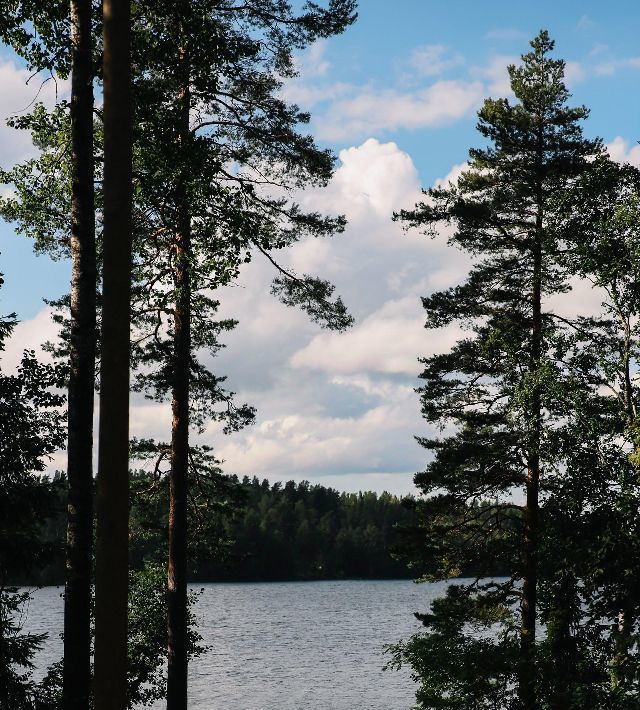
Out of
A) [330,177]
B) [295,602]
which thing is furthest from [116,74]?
[295,602]

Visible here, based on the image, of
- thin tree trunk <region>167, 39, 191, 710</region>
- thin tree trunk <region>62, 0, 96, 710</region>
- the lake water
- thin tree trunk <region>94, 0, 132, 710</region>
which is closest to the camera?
thin tree trunk <region>94, 0, 132, 710</region>

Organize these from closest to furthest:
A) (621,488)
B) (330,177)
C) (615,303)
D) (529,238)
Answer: (621,488)
(615,303)
(330,177)
(529,238)

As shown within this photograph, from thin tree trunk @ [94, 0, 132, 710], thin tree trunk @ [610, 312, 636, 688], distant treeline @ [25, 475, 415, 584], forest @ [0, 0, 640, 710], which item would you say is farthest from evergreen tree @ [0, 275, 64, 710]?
distant treeline @ [25, 475, 415, 584]

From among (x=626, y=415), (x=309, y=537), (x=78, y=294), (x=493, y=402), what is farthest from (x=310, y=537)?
(x=78, y=294)

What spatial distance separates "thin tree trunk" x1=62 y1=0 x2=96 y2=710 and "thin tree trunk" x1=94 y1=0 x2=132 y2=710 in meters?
3.30

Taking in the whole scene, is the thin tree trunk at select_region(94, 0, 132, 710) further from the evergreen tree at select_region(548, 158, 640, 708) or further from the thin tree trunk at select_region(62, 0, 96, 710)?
the evergreen tree at select_region(548, 158, 640, 708)

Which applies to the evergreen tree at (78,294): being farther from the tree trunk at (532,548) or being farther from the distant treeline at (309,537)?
the distant treeline at (309,537)

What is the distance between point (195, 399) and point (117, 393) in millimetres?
12445

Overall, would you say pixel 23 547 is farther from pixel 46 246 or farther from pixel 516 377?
pixel 516 377

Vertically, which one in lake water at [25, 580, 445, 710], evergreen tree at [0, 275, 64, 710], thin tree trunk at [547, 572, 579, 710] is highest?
evergreen tree at [0, 275, 64, 710]

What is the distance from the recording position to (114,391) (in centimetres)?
595

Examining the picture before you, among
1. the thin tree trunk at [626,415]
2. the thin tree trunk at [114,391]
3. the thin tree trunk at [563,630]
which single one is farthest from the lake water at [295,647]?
the thin tree trunk at [114,391]

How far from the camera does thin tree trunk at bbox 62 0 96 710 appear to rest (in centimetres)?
909

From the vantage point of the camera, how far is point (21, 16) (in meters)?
9.95
